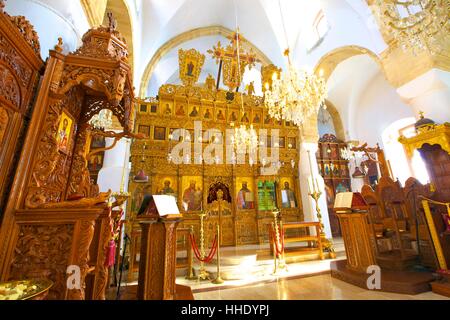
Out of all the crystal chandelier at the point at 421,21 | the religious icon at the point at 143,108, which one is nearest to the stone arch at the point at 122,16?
the religious icon at the point at 143,108

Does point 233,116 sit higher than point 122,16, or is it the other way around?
point 122,16

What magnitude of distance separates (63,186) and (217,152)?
587 centimetres

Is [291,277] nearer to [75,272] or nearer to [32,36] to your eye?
[75,272]

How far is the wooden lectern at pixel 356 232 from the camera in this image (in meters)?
3.19

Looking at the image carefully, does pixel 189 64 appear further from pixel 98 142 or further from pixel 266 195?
pixel 266 195

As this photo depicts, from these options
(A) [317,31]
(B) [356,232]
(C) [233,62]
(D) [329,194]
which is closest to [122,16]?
(C) [233,62]

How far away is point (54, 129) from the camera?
6.81 feet

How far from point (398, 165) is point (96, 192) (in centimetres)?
1187

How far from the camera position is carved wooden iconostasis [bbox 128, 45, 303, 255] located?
288 inches

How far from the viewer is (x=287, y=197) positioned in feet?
27.6

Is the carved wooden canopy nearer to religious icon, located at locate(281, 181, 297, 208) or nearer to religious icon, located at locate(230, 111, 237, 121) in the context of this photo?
religious icon, located at locate(230, 111, 237, 121)

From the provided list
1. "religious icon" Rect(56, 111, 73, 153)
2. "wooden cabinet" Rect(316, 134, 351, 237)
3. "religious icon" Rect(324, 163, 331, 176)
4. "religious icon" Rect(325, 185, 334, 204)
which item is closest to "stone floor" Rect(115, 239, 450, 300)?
"religious icon" Rect(56, 111, 73, 153)

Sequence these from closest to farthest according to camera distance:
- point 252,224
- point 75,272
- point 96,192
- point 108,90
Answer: point 75,272, point 108,90, point 96,192, point 252,224
